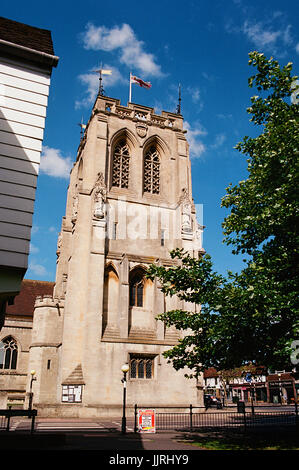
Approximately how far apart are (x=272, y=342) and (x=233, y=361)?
57.3 inches

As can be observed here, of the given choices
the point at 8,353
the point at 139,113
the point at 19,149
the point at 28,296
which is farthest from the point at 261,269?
the point at 28,296

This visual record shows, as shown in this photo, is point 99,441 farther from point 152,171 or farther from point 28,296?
point 28,296

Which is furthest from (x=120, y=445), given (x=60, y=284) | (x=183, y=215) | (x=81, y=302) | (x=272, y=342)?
(x=60, y=284)

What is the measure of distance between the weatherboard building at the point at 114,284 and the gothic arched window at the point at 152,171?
0.09m

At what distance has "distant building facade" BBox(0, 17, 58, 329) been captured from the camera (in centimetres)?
852

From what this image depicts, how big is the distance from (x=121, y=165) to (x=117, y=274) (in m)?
9.99

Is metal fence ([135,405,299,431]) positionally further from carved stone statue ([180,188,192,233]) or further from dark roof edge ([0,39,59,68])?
dark roof edge ([0,39,59,68])

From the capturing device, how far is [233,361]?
43.4 ft

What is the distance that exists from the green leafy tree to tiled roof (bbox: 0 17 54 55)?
7.55 m

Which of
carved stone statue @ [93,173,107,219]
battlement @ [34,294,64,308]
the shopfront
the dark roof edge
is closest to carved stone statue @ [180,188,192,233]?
carved stone statue @ [93,173,107,219]

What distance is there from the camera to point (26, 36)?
10.1 m

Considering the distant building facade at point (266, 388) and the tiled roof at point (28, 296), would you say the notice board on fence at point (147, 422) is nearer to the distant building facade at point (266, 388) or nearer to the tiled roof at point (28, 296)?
the tiled roof at point (28, 296)

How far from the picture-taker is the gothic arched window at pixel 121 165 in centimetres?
3369
